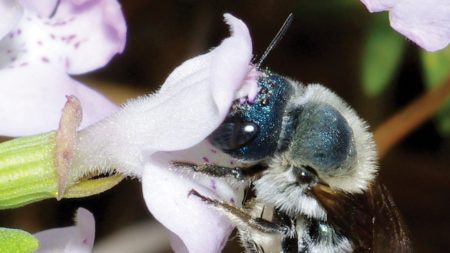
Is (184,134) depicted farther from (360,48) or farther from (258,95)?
(360,48)

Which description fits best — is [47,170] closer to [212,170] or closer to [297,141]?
[212,170]

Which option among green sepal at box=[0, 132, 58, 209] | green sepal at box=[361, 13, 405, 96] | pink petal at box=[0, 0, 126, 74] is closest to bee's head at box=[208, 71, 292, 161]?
green sepal at box=[0, 132, 58, 209]

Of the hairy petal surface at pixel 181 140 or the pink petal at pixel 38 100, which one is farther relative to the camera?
the pink petal at pixel 38 100

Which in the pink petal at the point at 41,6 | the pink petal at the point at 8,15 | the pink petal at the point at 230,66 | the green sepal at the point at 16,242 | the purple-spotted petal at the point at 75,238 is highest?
the pink petal at the point at 230,66

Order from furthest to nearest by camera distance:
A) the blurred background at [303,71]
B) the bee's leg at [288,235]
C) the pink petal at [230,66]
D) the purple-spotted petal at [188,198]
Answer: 1. the blurred background at [303,71]
2. the bee's leg at [288,235]
3. the purple-spotted petal at [188,198]
4. the pink petal at [230,66]

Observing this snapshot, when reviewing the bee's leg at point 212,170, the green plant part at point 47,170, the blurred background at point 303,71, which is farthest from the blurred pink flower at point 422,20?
the blurred background at point 303,71

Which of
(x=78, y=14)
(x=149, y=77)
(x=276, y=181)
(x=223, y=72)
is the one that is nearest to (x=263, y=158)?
(x=276, y=181)

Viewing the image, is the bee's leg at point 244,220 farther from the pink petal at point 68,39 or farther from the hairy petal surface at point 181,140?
the pink petal at point 68,39

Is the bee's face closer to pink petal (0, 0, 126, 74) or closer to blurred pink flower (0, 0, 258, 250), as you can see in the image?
blurred pink flower (0, 0, 258, 250)
